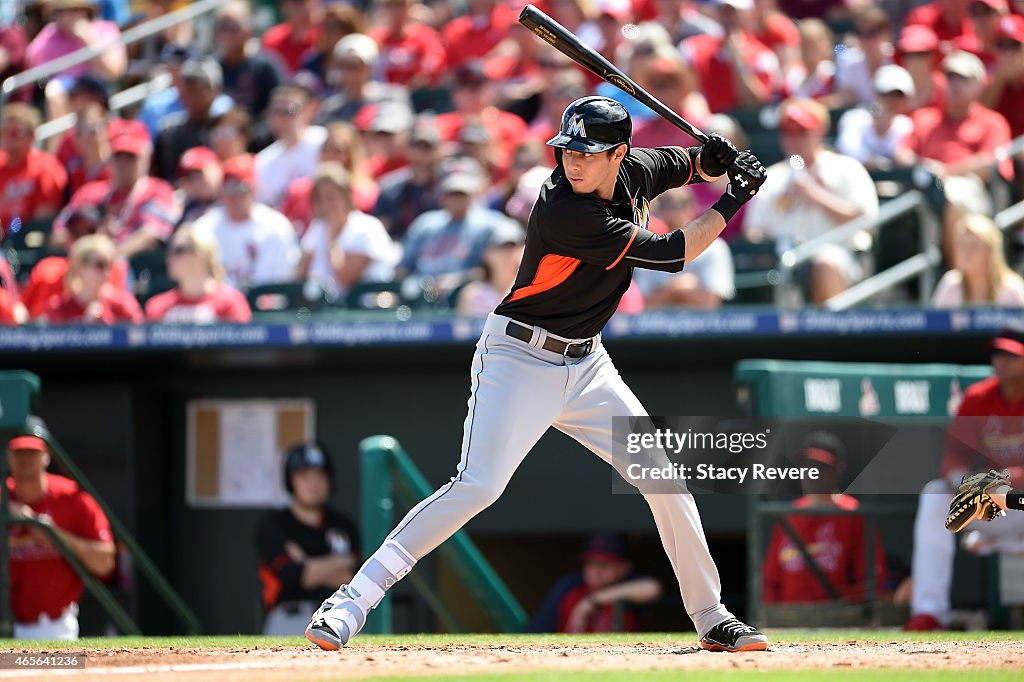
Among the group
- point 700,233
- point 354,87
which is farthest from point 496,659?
point 354,87

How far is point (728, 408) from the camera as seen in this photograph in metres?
7.81

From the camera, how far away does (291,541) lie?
7461mm

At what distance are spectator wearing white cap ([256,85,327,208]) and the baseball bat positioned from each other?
489cm

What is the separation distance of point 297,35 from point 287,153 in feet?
7.34

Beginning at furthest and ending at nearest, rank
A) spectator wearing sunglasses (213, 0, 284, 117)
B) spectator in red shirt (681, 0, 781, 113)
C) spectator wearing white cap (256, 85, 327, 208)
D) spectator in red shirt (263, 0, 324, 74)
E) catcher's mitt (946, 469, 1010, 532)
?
1. spectator in red shirt (263, 0, 324, 74)
2. spectator wearing sunglasses (213, 0, 284, 117)
3. spectator wearing white cap (256, 85, 327, 208)
4. spectator in red shirt (681, 0, 781, 113)
5. catcher's mitt (946, 469, 1010, 532)

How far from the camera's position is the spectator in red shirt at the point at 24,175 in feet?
34.7

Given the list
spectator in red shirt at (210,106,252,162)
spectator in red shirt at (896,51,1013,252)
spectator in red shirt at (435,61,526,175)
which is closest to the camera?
spectator in red shirt at (896,51,1013,252)

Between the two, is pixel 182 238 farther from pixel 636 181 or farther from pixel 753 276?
pixel 636 181

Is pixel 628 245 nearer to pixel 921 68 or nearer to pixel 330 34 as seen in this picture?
pixel 921 68

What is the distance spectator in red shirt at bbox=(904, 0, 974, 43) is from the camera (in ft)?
31.7

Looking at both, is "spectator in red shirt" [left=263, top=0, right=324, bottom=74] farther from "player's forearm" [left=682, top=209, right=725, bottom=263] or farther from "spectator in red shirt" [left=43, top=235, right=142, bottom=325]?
"player's forearm" [left=682, top=209, right=725, bottom=263]

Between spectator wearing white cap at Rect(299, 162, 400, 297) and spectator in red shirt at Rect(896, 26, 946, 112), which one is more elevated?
spectator in red shirt at Rect(896, 26, 946, 112)

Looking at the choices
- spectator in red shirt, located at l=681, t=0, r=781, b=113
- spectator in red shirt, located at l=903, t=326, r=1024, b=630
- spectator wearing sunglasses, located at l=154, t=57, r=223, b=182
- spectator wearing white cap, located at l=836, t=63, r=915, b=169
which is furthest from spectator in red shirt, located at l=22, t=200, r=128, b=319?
spectator in red shirt, located at l=903, t=326, r=1024, b=630

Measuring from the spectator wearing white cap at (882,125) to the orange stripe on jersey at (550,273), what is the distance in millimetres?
4515
